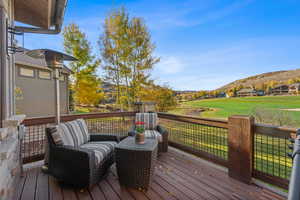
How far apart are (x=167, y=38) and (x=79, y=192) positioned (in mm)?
7527

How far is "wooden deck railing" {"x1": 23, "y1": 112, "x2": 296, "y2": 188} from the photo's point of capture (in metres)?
2.15

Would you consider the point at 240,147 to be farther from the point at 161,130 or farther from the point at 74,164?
the point at 74,164

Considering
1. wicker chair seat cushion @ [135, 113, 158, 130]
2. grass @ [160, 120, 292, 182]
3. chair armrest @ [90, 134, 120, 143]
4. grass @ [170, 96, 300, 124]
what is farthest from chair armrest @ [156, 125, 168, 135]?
grass @ [170, 96, 300, 124]

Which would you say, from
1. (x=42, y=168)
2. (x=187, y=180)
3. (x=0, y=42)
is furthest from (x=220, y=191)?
(x=0, y=42)

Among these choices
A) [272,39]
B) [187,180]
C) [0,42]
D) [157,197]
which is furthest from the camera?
[272,39]

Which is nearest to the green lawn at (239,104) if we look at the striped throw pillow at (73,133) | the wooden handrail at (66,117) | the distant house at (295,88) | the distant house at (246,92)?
the distant house at (246,92)

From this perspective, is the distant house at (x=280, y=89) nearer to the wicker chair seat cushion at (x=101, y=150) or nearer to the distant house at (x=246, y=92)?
the distant house at (x=246, y=92)

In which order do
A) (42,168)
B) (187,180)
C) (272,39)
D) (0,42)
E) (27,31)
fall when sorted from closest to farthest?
(0,42), (187,180), (42,168), (27,31), (272,39)

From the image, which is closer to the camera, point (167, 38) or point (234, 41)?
point (234, 41)

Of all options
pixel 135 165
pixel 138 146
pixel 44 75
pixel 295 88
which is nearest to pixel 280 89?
pixel 295 88

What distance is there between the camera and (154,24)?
756cm

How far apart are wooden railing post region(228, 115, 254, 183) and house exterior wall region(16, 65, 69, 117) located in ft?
30.2

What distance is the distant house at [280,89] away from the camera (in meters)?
6.28

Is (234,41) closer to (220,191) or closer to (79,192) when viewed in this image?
(220,191)
